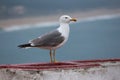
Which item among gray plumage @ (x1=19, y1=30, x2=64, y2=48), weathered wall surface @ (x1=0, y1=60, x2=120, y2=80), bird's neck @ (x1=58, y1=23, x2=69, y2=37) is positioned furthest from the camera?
bird's neck @ (x1=58, y1=23, x2=69, y2=37)

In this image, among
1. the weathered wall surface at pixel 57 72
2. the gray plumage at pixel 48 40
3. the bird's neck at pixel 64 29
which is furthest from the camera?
the bird's neck at pixel 64 29

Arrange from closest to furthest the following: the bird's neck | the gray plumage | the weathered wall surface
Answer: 1. the weathered wall surface
2. the gray plumage
3. the bird's neck

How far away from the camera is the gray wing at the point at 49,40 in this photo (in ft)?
18.5

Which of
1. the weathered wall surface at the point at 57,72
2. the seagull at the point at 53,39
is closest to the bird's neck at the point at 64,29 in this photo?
the seagull at the point at 53,39

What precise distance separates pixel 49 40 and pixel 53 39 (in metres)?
0.08

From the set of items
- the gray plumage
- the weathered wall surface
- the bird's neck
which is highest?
the bird's neck

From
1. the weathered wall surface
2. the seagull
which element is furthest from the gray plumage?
the weathered wall surface

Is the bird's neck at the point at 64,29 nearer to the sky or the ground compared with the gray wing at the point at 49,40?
nearer to the sky

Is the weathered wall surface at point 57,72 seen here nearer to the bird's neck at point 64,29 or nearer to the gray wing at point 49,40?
the gray wing at point 49,40

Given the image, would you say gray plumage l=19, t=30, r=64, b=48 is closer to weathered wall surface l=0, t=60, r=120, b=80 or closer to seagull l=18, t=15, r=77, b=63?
seagull l=18, t=15, r=77, b=63

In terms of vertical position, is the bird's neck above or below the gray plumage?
above

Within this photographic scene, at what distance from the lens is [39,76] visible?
4203 millimetres

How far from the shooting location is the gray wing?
5639 mm

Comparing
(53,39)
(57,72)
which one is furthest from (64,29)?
(57,72)
